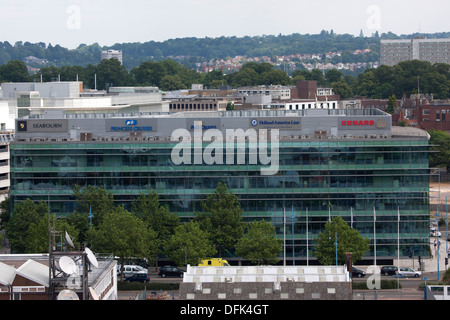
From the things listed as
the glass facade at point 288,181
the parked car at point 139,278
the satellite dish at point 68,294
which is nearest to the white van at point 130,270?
the parked car at point 139,278

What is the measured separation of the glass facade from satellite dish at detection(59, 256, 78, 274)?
116 ft

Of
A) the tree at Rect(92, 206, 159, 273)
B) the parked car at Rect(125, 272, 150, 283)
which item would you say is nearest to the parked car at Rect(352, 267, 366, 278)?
the tree at Rect(92, 206, 159, 273)

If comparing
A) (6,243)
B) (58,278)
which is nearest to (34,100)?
(6,243)

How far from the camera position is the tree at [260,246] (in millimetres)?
62281

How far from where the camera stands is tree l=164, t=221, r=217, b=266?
61.3 meters

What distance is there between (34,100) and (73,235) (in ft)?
257

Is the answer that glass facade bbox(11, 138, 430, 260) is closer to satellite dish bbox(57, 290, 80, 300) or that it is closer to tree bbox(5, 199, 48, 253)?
tree bbox(5, 199, 48, 253)

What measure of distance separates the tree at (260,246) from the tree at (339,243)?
3.10m

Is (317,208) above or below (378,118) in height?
below

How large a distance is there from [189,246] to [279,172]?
34.8 feet

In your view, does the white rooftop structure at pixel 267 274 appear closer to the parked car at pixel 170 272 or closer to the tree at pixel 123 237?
the tree at pixel 123 237
